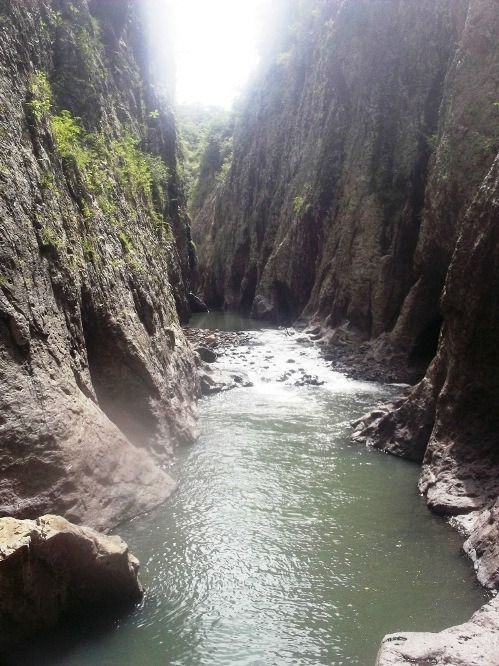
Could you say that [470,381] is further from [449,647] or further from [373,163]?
[373,163]

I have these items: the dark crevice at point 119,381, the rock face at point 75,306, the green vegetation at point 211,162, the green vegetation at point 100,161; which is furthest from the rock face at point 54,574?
the green vegetation at point 211,162

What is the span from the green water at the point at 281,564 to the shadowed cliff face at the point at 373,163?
11.3 metres

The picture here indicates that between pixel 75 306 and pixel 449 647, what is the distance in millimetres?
8476

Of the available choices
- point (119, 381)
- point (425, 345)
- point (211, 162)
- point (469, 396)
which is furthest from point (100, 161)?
point (211, 162)

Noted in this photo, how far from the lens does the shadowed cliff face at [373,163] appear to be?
20.2m

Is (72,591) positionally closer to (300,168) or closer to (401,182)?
(401,182)

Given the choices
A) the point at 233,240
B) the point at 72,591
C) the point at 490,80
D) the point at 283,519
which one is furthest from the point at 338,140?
the point at 72,591

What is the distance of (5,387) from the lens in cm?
773

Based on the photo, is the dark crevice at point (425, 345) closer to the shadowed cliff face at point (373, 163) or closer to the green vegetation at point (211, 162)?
the shadowed cliff face at point (373, 163)

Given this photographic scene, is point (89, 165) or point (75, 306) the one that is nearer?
point (75, 306)

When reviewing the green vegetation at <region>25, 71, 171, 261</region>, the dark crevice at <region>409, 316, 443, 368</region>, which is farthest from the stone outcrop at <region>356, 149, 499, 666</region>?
the dark crevice at <region>409, 316, 443, 368</region>

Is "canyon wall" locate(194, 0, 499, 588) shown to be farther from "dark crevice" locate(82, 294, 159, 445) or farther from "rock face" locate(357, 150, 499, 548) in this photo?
"dark crevice" locate(82, 294, 159, 445)

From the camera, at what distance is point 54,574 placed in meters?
6.41

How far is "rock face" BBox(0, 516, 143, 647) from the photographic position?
19.4 feet
